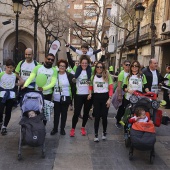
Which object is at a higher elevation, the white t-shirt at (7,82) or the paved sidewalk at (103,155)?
the white t-shirt at (7,82)

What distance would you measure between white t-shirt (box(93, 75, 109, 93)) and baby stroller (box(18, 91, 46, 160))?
121 cm

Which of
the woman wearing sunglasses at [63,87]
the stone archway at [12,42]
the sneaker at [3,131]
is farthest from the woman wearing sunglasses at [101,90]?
the stone archway at [12,42]

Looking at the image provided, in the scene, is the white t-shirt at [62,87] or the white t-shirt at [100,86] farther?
the white t-shirt at [62,87]

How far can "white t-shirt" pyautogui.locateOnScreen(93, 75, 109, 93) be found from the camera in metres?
5.39

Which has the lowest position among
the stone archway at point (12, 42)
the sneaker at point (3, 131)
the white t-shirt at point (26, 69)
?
the sneaker at point (3, 131)

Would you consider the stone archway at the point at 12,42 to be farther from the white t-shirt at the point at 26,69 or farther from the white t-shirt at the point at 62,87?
the white t-shirt at the point at 62,87

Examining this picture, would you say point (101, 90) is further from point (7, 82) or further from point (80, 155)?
point (7, 82)

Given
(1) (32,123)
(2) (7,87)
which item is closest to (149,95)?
(1) (32,123)

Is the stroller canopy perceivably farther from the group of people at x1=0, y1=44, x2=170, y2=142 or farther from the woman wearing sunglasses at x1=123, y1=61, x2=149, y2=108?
the woman wearing sunglasses at x1=123, y1=61, x2=149, y2=108

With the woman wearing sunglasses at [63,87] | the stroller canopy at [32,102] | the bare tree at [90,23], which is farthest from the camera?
the bare tree at [90,23]

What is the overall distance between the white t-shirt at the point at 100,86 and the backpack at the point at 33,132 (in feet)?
5.01

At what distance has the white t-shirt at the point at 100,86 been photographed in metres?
5.39

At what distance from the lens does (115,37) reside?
39.8 m

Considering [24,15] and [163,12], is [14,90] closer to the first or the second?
[163,12]
